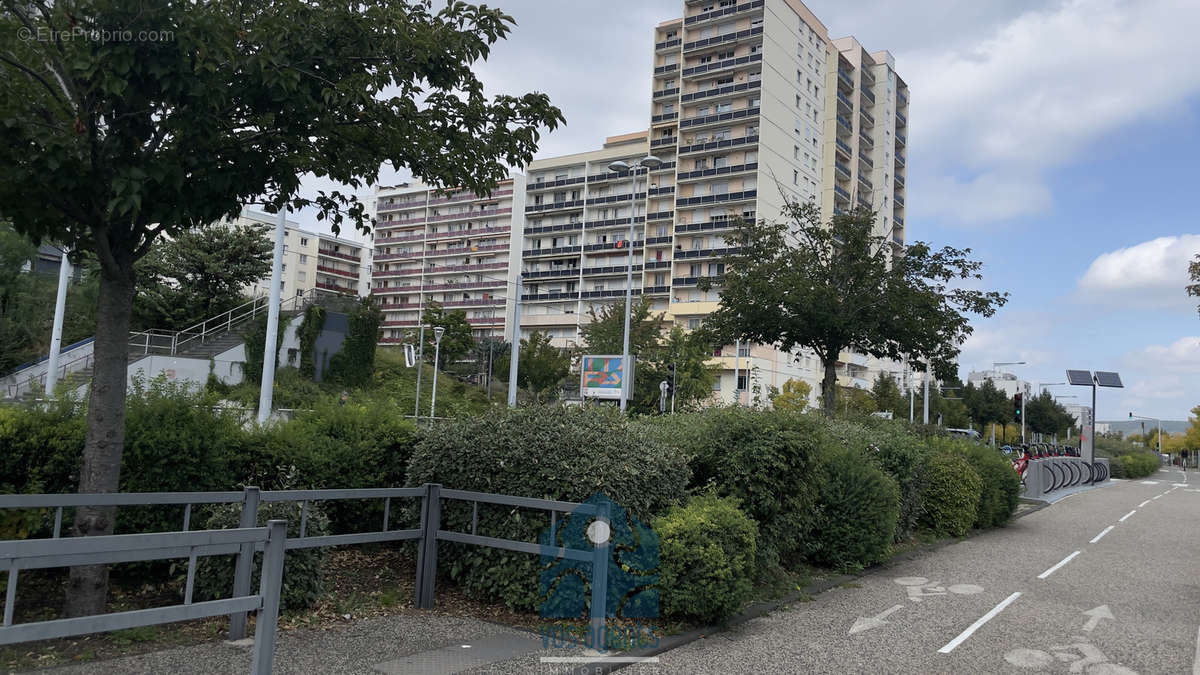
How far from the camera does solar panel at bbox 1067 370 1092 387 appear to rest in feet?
120

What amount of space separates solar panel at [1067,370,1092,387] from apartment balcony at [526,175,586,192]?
2223 inches

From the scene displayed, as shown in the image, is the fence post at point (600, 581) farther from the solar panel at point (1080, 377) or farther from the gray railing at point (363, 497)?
the solar panel at point (1080, 377)

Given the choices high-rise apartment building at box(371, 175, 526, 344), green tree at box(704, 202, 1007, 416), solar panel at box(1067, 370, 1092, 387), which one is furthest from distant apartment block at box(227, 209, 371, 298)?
green tree at box(704, 202, 1007, 416)

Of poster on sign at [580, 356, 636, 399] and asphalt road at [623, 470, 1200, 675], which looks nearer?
asphalt road at [623, 470, 1200, 675]

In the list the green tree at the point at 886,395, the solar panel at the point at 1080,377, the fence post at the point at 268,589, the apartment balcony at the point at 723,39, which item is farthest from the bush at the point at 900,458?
the apartment balcony at the point at 723,39

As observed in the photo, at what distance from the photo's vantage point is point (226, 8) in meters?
6.23

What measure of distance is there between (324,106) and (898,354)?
52.3 feet

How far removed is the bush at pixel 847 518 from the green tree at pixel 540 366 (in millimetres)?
44791

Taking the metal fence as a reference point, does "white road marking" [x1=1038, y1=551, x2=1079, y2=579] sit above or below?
below

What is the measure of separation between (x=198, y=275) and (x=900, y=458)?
39.3 meters

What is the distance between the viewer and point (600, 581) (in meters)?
6.21

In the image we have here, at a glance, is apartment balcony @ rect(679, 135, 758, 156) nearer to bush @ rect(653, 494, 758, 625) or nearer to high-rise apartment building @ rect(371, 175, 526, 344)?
high-rise apartment building @ rect(371, 175, 526, 344)

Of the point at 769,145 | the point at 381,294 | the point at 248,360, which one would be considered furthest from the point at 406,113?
the point at 381,294

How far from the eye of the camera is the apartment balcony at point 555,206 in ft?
279
